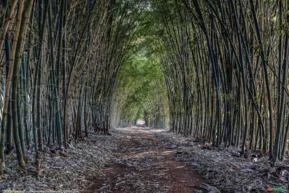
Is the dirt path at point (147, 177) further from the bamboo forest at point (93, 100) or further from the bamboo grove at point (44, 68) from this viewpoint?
the bamboo grove at point (44, 68)

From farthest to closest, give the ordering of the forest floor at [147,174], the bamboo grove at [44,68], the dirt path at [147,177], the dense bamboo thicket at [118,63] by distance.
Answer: the dense bamboo thicket at [118,63], the dirt path at [147,177], the forest floor at [147,174], the bamboo grove at [44,68]

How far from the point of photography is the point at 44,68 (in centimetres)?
547

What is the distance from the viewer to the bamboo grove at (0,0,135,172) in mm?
3555

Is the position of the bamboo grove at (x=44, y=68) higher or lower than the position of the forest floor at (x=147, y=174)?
higher

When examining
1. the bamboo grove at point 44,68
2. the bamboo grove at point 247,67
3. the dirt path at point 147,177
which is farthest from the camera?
the bamboo grove at point 247,67

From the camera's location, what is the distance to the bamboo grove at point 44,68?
3.55 m

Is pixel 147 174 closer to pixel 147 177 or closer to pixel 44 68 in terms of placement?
pixel 147 177

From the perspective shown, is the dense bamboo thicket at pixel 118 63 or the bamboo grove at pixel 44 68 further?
Answer: the dense bamboo thicket at pixel 118 63

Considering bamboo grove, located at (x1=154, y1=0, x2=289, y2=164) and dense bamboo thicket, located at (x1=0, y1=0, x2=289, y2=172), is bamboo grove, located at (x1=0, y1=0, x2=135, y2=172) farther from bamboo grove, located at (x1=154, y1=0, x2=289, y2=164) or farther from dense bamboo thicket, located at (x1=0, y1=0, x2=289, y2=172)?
bamboo grove, located at (x1=154, y1=0, x2=289, y2=164)

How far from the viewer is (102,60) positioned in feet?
34.9

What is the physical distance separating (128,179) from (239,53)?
2.83m

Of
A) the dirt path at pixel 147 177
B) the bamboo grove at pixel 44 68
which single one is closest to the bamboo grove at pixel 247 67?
the dirt path at pixel 147 177

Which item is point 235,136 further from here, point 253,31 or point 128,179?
point 128,179

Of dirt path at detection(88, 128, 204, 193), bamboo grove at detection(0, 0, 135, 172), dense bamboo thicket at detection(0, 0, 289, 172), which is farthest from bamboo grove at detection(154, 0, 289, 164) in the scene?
bamboo grove at detection(0, 0, 135, 172)
